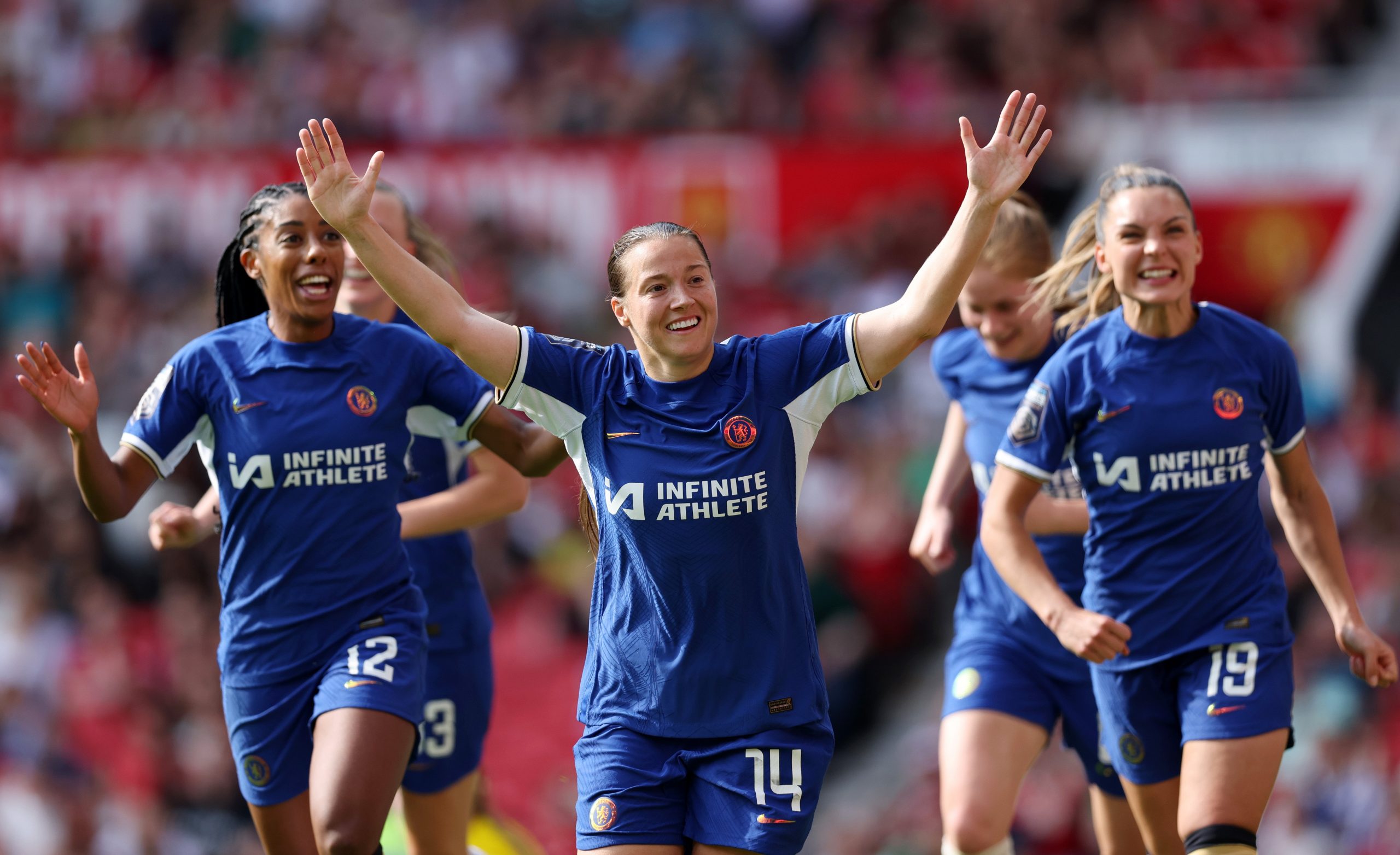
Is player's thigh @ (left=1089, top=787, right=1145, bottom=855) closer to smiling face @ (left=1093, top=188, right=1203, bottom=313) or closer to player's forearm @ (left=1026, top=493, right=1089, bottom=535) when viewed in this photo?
player's forearm @ (left=1026, top=493, right=1089, bottom=535)

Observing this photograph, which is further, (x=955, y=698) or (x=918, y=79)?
(x=918, y=79)

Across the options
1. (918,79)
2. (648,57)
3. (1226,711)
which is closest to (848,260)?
(918,79)

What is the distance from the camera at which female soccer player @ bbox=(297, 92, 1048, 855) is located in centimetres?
403

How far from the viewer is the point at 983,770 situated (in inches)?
211

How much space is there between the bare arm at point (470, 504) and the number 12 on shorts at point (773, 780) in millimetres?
1668

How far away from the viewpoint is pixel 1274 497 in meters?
5.07

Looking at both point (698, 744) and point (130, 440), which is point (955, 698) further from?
point (130, 440)

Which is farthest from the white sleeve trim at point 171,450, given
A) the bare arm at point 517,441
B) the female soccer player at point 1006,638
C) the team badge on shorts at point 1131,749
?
the team badge on shorts at point 1131,749

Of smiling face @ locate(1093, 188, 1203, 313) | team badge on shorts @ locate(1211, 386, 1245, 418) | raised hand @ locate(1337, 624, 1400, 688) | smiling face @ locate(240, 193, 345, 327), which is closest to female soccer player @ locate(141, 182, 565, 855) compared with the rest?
smiling face @ locate(240, 193, 345, 327)

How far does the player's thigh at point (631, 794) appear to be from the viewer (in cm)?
402

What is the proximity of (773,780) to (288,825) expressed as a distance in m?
1.62

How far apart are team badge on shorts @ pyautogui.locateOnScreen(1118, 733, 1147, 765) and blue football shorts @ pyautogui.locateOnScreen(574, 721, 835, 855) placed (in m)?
1.26

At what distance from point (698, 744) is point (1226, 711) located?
1578mm

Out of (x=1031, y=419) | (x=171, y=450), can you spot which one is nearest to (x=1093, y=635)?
(x=1031, y=419)
